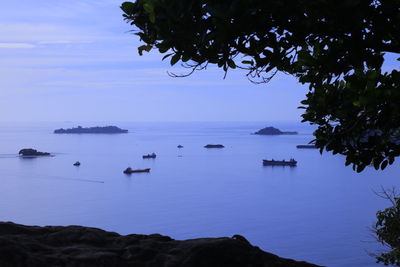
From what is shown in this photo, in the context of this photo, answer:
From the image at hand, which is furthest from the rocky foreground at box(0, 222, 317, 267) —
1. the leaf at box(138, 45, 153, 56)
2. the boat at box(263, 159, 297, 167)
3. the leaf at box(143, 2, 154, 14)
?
the boat at box(263, 159, 297, 167)

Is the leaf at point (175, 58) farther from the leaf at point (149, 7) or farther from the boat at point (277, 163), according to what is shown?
the boat at point (277, 163)

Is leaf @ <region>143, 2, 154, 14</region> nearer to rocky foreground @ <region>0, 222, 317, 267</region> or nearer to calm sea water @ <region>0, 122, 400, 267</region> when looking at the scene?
rocky foreground @ <region>0, 222, 317, 267</region>

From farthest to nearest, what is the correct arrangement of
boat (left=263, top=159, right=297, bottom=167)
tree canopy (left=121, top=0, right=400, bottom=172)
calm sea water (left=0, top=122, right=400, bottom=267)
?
boat (left=263, top=159, right=297, bottom=167), calm sea water (left=0, top=122, right=400, bottom=267), tree canopy (left=121, top=0, right=400, bottom=172)

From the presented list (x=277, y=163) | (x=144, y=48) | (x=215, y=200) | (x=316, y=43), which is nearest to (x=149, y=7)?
(x=144, y=48)

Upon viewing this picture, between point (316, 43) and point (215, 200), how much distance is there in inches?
2175

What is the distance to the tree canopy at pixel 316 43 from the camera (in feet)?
8.88

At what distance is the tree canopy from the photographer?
2.71 m

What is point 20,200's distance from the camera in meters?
58.8

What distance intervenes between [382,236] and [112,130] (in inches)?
6472

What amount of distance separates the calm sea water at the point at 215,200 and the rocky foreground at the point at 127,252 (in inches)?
1204

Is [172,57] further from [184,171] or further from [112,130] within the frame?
[112,130]

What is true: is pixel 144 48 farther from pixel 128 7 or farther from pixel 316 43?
pixel 316 43

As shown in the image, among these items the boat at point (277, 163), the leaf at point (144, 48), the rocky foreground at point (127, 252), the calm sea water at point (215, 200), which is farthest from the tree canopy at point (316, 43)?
the boat at point (277, 163)

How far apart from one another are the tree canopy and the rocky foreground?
121 centimetres
